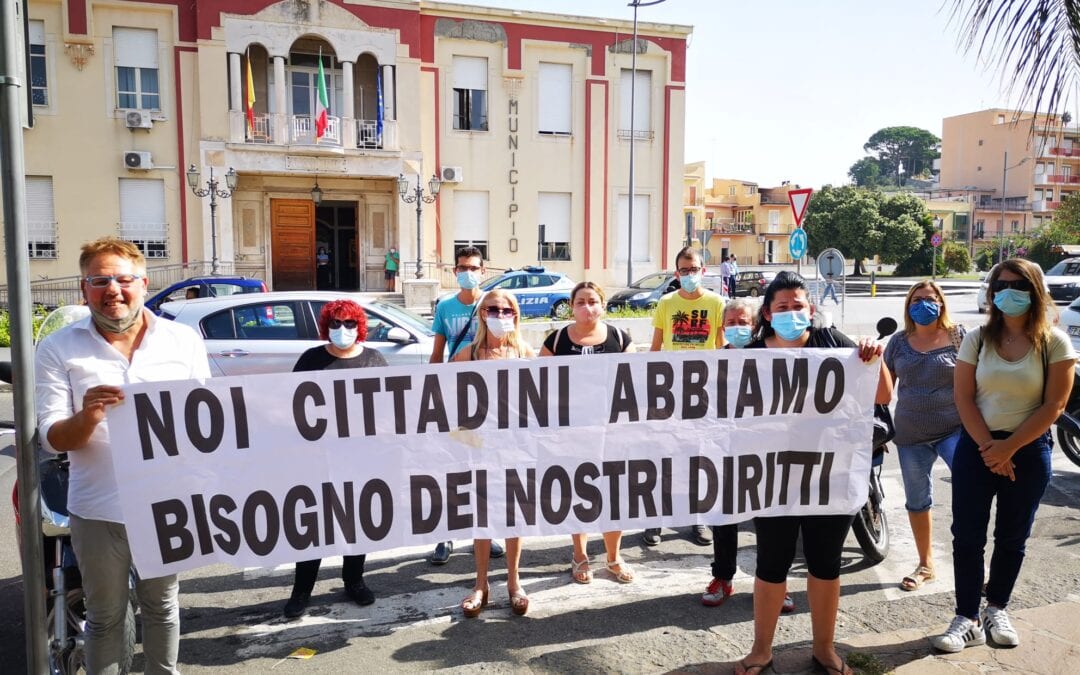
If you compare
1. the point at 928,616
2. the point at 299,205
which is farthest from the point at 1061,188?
the point at 928,616

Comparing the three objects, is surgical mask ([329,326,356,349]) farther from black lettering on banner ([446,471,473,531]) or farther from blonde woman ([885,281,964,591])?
blonde woman ([885,281,964,591])

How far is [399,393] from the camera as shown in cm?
382

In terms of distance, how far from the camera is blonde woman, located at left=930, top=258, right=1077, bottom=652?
382cm

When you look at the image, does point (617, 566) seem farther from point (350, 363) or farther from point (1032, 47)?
point (1032, 47)

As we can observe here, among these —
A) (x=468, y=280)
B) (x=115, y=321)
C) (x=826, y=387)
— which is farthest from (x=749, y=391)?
(x=115, y=321)

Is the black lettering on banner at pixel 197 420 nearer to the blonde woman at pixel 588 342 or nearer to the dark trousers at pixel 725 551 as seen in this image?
the blonde woman at pixel 588 342

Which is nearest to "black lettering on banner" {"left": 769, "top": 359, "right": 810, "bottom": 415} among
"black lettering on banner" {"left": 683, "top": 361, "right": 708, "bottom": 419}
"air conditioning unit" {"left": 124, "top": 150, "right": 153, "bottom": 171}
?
"black lettering on banner" {"left": 683, "top": 361, "right": 708, "bottom": 419}

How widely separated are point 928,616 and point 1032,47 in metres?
2.89

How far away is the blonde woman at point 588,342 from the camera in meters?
4.86

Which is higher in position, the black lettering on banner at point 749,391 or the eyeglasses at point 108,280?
the eyeglasses at point 108,280

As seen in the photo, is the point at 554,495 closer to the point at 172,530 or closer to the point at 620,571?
the point at 620,571

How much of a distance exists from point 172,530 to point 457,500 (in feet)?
4.07

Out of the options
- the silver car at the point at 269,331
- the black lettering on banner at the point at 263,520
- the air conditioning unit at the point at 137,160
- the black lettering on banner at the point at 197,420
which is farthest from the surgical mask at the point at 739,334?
the air conditioning unit at the point at 137,160

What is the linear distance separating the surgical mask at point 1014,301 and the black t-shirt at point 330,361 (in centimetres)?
321
